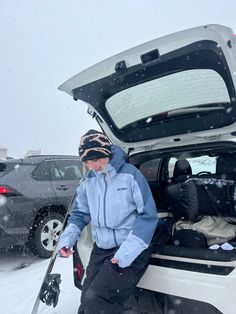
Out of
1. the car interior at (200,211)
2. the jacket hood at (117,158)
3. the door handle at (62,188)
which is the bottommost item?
the door handle at (62,188)

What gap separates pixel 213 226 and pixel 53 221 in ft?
10.3

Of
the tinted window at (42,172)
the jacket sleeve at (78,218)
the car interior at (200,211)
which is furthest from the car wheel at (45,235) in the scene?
the jacket sleeve at (78,218)

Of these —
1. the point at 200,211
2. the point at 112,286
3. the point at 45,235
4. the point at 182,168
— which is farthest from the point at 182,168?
the point at 45,235

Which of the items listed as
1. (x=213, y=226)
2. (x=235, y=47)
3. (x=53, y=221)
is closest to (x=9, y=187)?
(x=53, y=221)

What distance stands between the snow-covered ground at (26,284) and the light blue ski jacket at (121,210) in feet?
4.17

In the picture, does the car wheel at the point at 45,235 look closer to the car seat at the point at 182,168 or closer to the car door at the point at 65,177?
the car door at the point at 65,177

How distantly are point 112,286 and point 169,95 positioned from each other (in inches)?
54.3

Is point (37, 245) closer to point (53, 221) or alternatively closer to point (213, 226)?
point (53, 221)

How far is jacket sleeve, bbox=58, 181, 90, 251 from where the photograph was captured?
247 centimetres

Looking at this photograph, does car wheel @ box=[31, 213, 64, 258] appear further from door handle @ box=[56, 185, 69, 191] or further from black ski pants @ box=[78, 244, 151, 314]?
black ski pants @ box=[78, 244, 151, 314]

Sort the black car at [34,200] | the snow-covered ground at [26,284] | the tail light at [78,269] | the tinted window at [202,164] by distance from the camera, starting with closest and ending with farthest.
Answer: the tail light at [78,269]
the tinted window at [202,164]
the snow-covered ground at [26,284]
the black car at [34,200]

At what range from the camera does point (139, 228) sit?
2080 mm

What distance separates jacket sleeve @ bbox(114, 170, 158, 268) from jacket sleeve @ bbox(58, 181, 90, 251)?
50 centimetres

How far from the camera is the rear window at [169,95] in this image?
2.45m
